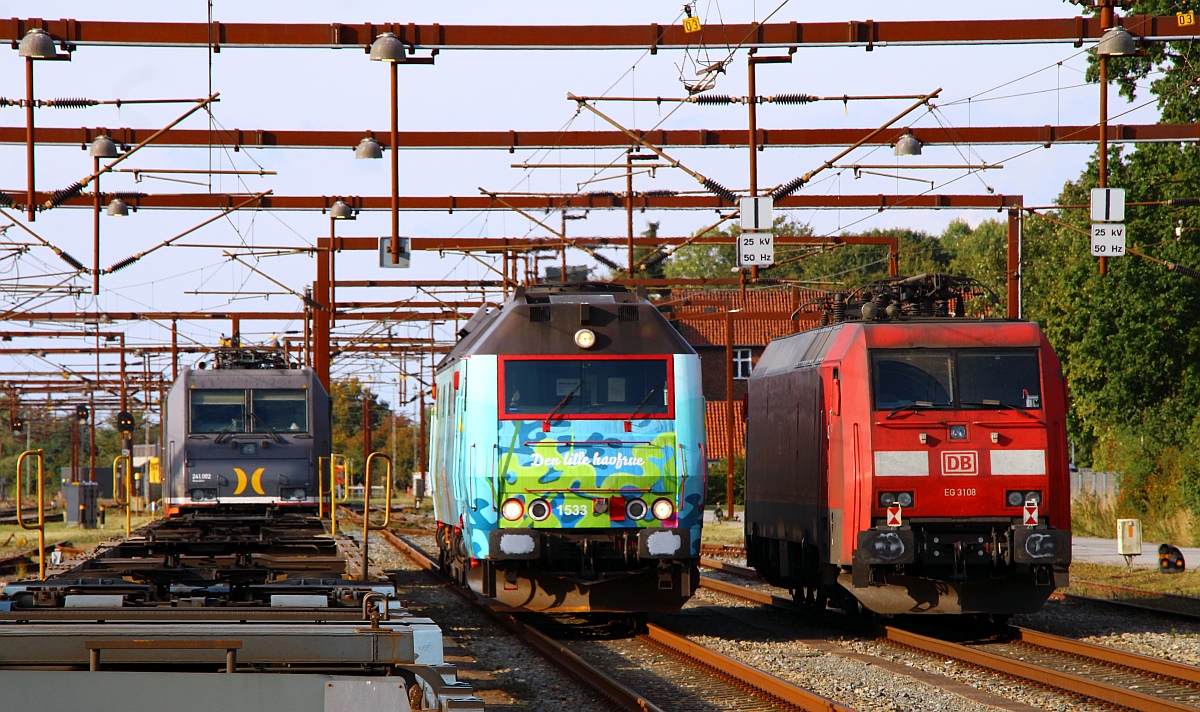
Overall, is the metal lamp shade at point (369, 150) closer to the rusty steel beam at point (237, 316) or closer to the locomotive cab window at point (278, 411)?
the locomotive cab window at point (278, 411)

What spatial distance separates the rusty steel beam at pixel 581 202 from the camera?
26391mm

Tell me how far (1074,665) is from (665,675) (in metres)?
3.72

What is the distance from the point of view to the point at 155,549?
1147cm

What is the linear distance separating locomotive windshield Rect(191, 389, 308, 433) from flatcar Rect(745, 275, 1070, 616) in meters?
10.9

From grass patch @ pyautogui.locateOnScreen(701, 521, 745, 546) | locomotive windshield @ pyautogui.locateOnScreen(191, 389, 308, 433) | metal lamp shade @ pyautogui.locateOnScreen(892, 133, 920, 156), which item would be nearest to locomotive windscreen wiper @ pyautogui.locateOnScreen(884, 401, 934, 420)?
metal lamp shade @ pyautogui.locateOnScreen(892, 133, 920, 156)

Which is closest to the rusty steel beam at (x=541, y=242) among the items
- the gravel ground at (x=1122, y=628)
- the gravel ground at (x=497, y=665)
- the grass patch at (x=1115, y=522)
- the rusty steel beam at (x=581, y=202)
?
the rusty steel beam at (x=581, y=202)

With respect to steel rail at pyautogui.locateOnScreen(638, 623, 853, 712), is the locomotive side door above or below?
above

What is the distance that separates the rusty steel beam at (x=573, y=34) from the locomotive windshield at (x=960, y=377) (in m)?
5.84

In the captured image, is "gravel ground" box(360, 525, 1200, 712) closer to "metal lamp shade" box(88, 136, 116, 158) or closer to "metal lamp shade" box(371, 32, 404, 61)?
"metal lamp shade" box(371, 32, 404, 61)

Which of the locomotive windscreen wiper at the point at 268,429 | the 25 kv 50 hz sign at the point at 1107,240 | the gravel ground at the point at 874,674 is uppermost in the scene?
the 25 kv 50 hz sign at the point at 1107,240

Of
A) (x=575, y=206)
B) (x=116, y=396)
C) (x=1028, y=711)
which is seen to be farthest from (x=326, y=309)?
(x=116, y=396)

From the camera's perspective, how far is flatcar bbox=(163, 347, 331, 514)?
2141 centimetres

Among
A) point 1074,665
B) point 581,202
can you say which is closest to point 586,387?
point 1074,665

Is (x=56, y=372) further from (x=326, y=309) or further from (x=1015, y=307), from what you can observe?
(x=1015, y=307)
